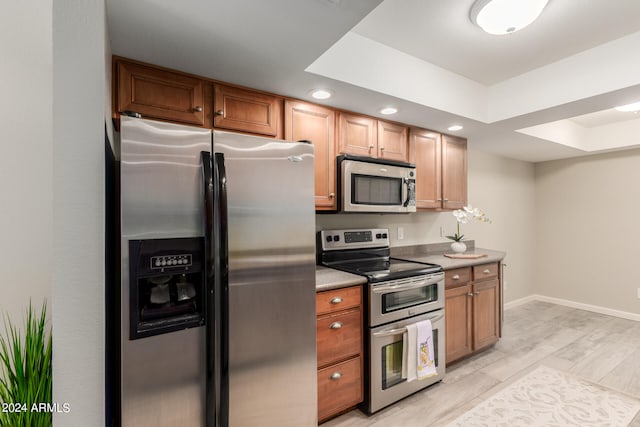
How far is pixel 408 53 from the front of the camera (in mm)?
2275

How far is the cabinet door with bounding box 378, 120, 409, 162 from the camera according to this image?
2660mm

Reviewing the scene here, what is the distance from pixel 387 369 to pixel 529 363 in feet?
5.42

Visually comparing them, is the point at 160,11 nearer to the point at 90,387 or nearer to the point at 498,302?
the point at 90,387

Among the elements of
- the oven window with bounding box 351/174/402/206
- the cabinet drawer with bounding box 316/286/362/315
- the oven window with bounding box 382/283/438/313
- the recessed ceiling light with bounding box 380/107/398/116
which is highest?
the recessed ceiling light with bounding box 380/107/398/116

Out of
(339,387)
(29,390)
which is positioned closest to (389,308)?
(339,387)

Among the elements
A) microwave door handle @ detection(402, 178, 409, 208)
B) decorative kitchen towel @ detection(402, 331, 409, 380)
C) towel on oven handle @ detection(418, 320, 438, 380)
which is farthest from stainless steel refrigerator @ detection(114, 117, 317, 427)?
microwave door handle @ detection(402, 178, 409, 208)

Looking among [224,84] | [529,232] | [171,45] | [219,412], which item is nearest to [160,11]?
[171,45]

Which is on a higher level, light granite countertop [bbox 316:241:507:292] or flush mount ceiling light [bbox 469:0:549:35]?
flush mount ceiling light [bbox 469:0:549:35]

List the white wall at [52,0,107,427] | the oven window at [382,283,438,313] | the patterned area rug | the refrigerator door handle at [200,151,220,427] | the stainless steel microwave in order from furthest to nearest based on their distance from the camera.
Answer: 1. the stainless steel microwave
2. the oven window at [382,283,438,313]
3. the patterned area rug
4. the refrigerator door handle at [200,151,220,427]
5. the white wall at [52,0,107,427]

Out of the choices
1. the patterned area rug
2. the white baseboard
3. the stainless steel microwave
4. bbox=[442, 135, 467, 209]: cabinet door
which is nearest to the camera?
the patterned area rug

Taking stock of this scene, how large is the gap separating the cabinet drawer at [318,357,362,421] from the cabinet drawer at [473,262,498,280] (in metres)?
1.50

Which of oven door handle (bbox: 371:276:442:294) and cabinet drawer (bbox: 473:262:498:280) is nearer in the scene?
oven door handle (bbox: 371:276:442:294)

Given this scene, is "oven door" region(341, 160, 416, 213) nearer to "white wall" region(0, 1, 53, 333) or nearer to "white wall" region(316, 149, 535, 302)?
"white wall" region(316, 149, 535, 302)

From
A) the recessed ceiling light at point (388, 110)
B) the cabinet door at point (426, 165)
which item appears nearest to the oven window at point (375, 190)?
the cabinet door at point (426, 165)
